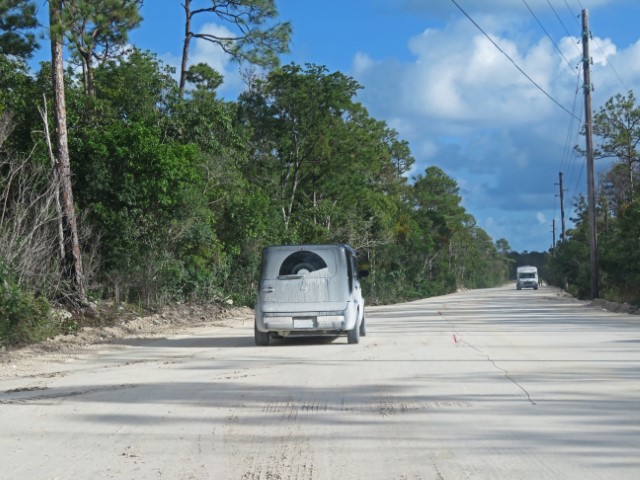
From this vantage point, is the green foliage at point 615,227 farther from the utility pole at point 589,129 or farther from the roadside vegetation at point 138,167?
Answer: the roadside vegetation at point 138,167

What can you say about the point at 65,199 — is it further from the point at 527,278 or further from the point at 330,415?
→ the point at 527,278

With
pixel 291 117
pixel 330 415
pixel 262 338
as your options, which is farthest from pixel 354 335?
pixel 291 117

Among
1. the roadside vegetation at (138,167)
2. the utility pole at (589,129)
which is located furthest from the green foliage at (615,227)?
the roadside vegetation at (138,167)

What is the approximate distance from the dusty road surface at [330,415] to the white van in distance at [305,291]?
87 centimetres

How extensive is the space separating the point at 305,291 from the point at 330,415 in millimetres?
7809

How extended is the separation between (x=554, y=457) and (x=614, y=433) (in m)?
1.14

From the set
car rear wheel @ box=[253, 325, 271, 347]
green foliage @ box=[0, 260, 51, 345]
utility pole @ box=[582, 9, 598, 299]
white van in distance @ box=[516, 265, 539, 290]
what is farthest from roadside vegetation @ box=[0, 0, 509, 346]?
→ white van in distance @ box=[516, 265, 539, 290]

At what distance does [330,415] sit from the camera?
27.9ft

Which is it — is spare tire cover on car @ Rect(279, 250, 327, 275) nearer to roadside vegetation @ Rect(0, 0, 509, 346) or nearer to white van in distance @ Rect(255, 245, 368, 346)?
white van in distance @ Rect(255, 245, 368, 346)

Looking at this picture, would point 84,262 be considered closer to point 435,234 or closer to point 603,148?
→ point 603,148

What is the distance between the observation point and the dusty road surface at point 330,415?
6.39m

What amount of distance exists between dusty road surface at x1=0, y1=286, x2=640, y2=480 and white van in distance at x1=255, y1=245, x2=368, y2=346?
870 mm

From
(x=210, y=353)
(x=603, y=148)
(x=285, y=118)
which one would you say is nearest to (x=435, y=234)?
(x=603, y=148)

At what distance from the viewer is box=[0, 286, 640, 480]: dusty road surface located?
21.0ft
